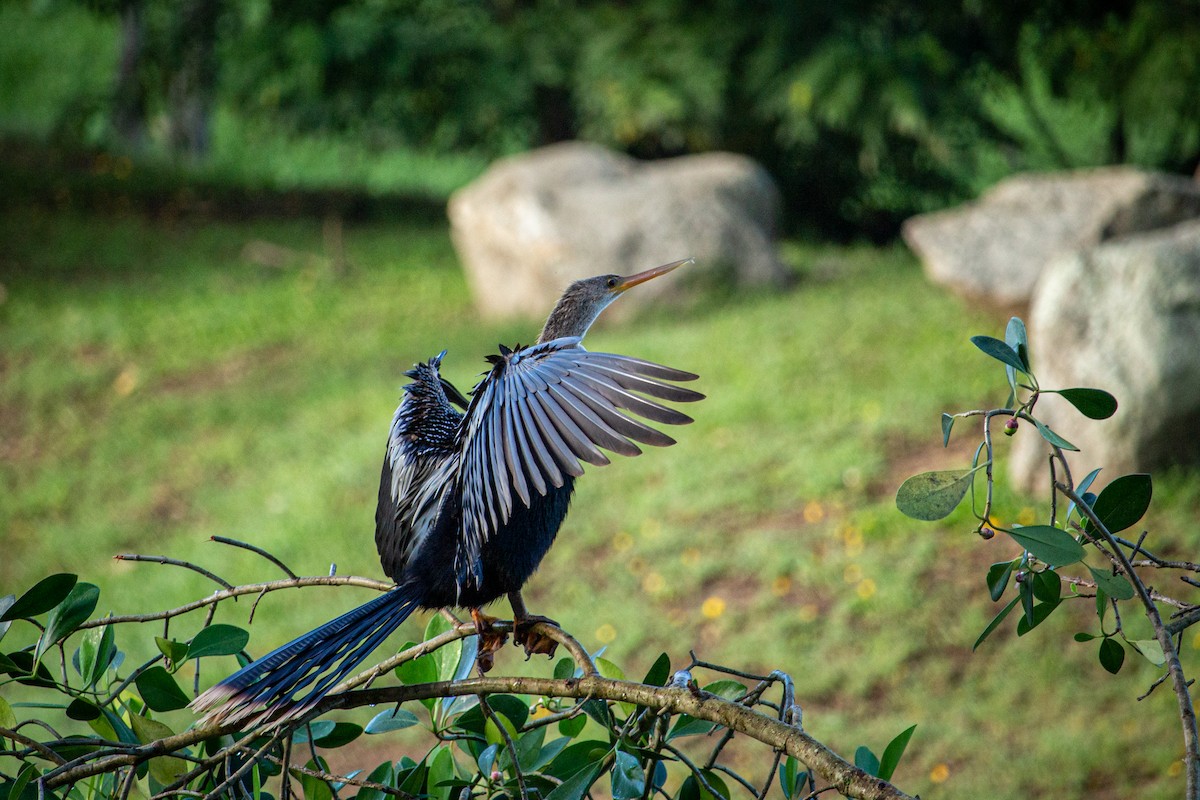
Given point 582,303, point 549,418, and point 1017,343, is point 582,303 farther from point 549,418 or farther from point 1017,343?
point 1017,343

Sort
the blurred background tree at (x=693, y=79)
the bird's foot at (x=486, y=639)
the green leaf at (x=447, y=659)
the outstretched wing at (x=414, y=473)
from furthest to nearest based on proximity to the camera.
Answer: the blurred background tree at (x=693, y=79) → the outstretched wing at (x=414, y=473) → the bird's foot at (x=486, y=639) → the green leaf at (x=447, y=659)

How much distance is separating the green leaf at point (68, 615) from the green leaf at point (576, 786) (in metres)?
0.66

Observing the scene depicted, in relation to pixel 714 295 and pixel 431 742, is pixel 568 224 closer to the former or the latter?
pixel 714 295

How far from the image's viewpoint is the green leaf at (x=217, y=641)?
1571 mm

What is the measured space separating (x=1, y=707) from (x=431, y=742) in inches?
111

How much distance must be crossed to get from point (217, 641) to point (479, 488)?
44 centimetres

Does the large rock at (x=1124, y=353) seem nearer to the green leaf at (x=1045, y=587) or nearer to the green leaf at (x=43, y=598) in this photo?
the green leaf at (x=1045, y=587)

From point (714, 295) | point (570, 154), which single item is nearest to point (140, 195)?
point (570, 154)

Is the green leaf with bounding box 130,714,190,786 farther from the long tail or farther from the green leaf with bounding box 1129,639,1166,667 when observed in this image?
the green leaf with bounding box 1129,639,1166,667

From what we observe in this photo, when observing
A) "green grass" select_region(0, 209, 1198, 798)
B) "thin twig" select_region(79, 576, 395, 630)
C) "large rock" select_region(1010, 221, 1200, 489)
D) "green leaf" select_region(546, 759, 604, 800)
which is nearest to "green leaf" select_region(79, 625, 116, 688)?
"thin twig" select_region(79, 576, 395, 630)

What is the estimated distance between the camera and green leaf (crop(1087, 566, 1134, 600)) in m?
1.30

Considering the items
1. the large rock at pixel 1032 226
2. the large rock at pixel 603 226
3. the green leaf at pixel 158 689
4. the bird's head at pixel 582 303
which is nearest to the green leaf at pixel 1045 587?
the green leaf at pixel 158 689

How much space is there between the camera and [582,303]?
2666 millimetres

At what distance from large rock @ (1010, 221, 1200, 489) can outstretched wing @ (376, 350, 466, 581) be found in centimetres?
314
